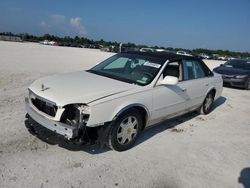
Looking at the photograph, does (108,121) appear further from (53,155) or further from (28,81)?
(28,81)

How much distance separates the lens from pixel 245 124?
5.89 metres

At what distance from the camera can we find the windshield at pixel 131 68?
4207 millimetres

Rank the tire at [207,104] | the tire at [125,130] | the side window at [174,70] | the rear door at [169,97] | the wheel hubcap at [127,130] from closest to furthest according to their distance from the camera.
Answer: the tire at [125,130], the wheel hubcap at [127,130], the rear door at [169,97], the side window at [174,70], the tire at [207,104]

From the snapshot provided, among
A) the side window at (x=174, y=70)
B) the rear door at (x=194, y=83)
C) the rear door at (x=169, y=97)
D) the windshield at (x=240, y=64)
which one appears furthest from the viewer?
the windshield at (x=240, y=64)

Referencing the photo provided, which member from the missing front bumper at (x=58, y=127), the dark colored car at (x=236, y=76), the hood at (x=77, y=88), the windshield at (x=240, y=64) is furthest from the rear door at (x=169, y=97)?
the windshield at (x=240, y=64)

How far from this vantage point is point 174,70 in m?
4.76

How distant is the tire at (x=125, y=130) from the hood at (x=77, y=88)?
0.42 meters

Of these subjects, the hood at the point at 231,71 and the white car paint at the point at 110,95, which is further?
the hood at the point at 231,71

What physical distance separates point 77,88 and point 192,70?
9.49 ft

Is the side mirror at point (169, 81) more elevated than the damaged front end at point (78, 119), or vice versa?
the side mirror at point (169, 81)

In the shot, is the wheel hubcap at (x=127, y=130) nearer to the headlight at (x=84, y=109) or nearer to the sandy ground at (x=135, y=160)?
the sandy ground at (x=135, y=160)

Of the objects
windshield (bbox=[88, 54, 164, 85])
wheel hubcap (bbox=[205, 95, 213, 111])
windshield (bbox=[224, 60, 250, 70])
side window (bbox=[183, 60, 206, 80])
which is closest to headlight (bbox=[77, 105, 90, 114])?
windshield (bbox=[88, 54, 164, 85])

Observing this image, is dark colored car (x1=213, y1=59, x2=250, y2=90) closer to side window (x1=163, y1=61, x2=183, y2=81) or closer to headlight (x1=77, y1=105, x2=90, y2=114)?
side window (x1=163, y1=61, x2=183, y2=81)

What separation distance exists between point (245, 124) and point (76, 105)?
4593 mm
